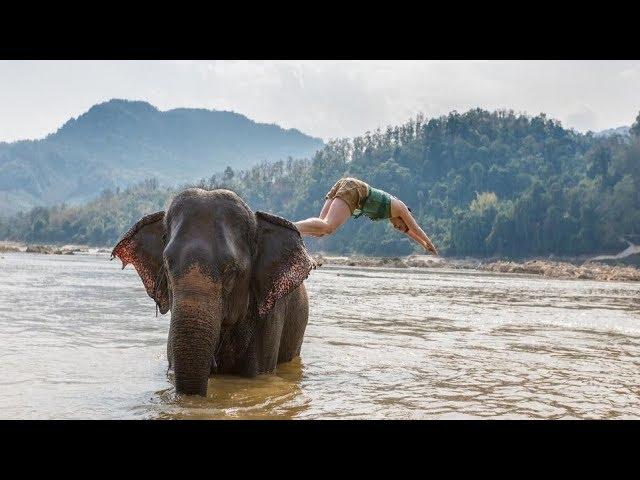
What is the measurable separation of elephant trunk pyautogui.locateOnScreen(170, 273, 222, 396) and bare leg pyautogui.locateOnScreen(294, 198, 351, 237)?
2.73 meters

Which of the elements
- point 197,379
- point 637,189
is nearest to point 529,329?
point 197,379

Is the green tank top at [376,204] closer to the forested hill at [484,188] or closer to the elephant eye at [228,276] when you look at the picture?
the elephant eye at [228,276]

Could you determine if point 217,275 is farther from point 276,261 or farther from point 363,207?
point 363,207

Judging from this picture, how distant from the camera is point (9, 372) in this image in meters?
7.64

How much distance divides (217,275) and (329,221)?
362 cm

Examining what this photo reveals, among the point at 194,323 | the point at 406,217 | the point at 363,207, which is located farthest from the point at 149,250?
the point at 406,217

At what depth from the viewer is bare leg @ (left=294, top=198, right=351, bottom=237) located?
879 cm

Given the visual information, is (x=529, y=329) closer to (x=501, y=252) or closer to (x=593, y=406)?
(x=593, y=406)

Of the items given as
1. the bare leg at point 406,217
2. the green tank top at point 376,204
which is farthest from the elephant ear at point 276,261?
the bare leg at point 406,217

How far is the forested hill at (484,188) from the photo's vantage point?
11575cm

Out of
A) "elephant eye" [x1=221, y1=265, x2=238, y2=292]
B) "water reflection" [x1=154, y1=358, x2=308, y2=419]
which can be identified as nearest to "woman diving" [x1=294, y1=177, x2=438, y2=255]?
"water reflection" [x1=154, y1=358, x2=308, y2=419]

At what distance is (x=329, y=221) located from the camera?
30.7 ft

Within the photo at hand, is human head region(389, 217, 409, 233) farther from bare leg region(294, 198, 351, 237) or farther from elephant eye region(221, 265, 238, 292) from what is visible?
elephant eye region(221, 265, 238, 292)
